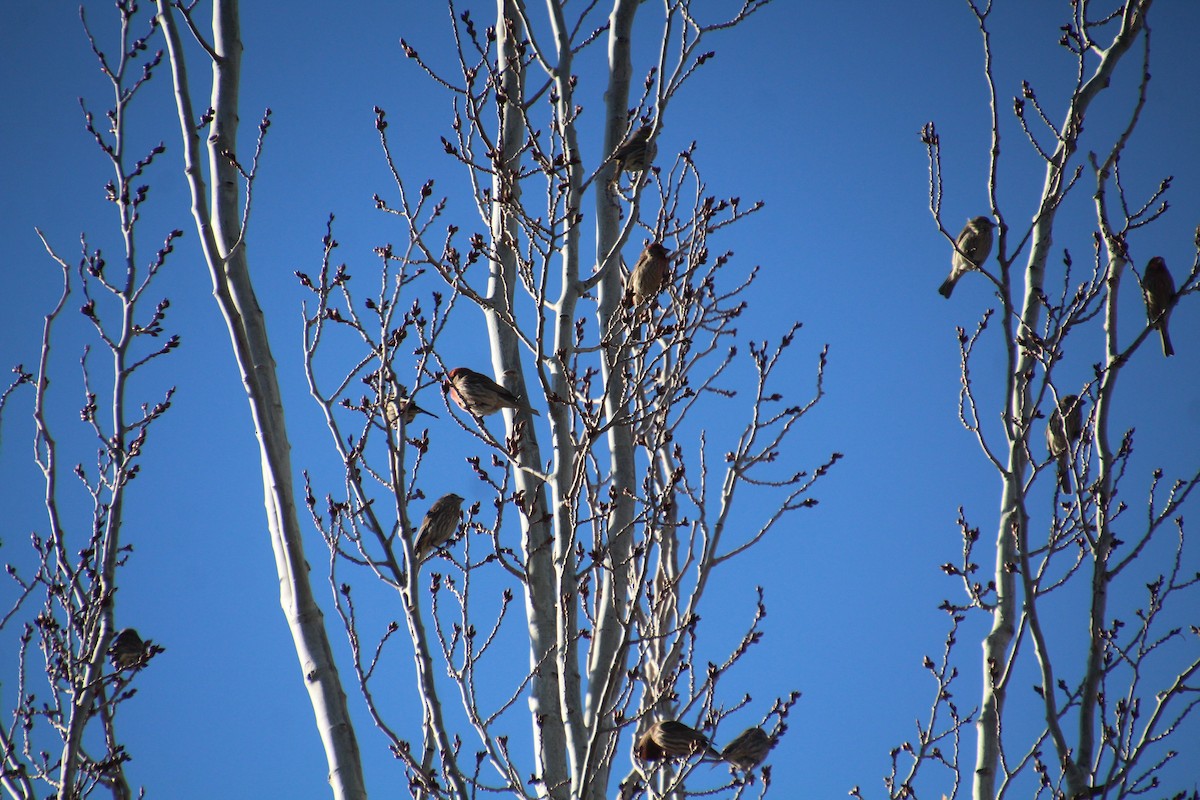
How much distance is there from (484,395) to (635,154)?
1.59 m

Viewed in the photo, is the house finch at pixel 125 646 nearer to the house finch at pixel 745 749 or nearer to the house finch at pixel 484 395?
the house finch at pixel 484 395

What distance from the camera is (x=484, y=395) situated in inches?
220

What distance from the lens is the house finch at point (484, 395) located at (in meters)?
5.49

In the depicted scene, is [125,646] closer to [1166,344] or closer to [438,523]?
[438,523]

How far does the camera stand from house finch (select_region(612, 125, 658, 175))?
187 inches

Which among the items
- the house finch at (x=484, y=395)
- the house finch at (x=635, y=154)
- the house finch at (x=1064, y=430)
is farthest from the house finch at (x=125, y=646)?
the house finch at (x=1064, y=430)

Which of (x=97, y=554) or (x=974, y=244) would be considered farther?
(x=974, y=244)

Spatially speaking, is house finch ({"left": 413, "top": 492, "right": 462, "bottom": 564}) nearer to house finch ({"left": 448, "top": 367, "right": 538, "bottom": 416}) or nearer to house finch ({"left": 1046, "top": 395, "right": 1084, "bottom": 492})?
house finch ({"left": 448, "top": 367, "right": 538, "bottom": 416})

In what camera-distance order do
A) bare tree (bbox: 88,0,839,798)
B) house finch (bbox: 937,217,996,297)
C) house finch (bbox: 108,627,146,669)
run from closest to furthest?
bare tree (bbox: 88,0,839,798)
house finch (bbox: 108,627,146,669)
house finch (bbox: 937,217,996,297)

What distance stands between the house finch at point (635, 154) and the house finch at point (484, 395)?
1.12m

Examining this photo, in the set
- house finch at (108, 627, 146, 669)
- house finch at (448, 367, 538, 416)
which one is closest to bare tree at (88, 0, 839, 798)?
house finch at (448, 367, 538, 416)

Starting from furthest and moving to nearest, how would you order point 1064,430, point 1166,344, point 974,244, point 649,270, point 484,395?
point 974,244 < point 1166,344 < point 649,270 < point 484,395 < point 1064,430

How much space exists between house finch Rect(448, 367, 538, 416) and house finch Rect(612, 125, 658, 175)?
1.12m

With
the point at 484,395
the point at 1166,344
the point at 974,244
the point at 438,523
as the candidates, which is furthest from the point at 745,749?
the point at 974,244
